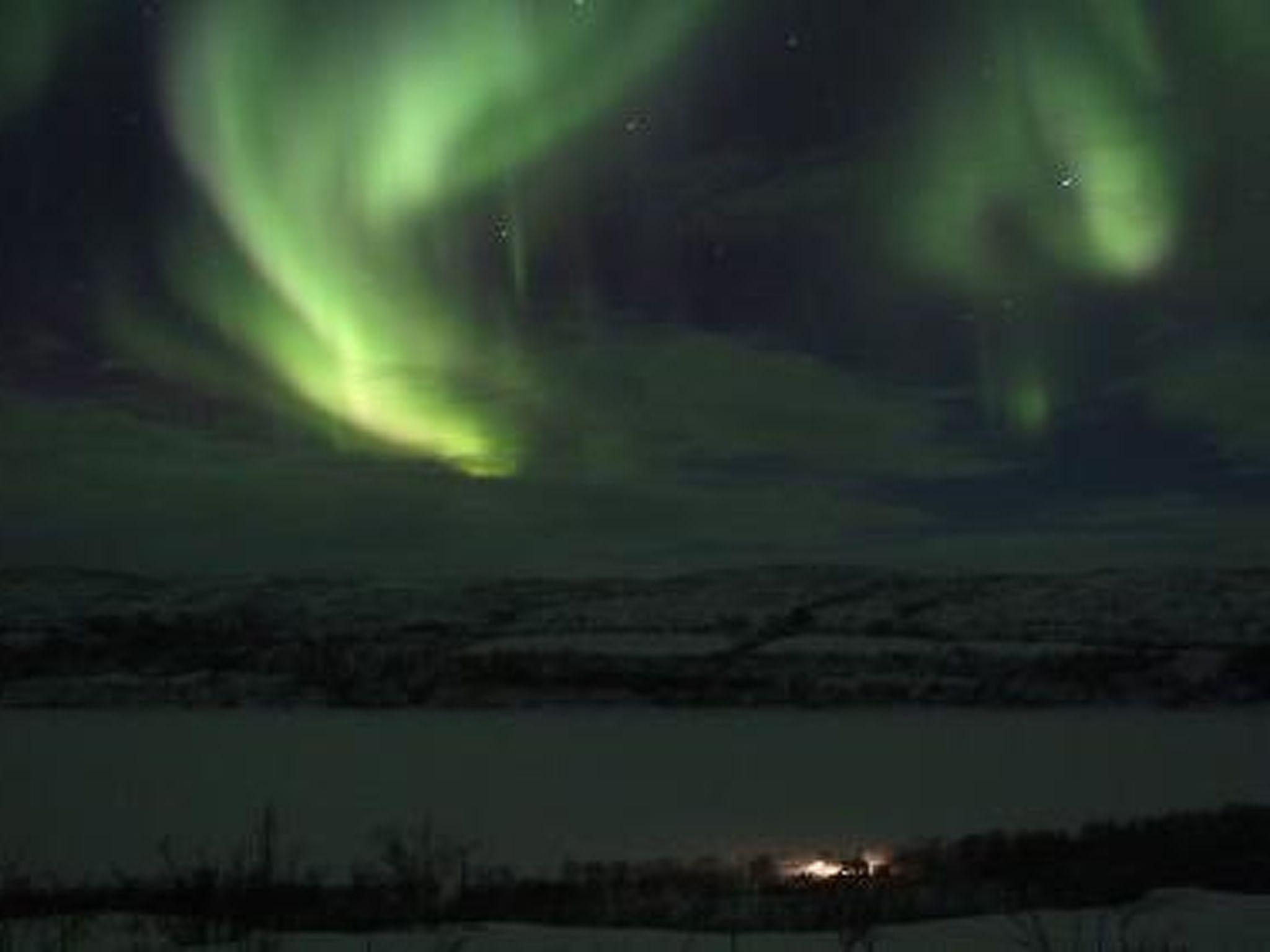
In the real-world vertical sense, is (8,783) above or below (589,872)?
above

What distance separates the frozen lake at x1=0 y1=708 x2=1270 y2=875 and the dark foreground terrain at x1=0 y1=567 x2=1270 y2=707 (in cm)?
968

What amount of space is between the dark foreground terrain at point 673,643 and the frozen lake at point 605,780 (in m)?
9.68

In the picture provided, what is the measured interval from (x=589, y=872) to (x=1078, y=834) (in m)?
7.82

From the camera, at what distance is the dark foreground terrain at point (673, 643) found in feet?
210

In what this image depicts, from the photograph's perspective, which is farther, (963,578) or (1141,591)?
(963,578)

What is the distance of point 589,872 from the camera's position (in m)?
23.2

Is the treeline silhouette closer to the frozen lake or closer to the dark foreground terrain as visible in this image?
the frozen lake

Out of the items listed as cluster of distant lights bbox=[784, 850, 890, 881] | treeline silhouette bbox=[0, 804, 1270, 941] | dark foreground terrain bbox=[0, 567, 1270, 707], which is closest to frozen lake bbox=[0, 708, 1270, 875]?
cluster of distant lights bbox=[784, 850, 890, 881]

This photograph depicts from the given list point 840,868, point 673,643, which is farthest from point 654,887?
point 673,643

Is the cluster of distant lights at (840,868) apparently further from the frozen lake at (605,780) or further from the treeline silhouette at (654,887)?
the frozen lake at (605,780)

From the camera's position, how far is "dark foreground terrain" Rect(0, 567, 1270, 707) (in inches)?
2515

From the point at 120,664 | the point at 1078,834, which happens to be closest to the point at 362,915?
the point at 1078,834

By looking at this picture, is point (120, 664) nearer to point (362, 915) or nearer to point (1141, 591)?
point (1141, 591)

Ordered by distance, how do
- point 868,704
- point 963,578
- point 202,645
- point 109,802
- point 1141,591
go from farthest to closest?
point 963,578 < point 1141,591 < point 202,645 < point 868,704 < point 109,802
